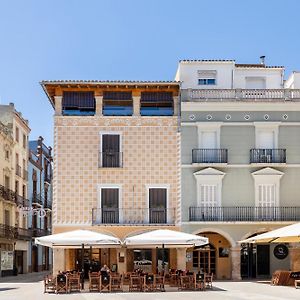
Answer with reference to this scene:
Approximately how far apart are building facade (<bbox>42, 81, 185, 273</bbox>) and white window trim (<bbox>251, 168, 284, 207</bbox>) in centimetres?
411

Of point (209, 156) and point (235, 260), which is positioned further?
point (209, 156)

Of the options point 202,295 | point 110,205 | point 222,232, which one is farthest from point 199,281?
point 110,205

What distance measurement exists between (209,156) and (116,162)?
4.91m

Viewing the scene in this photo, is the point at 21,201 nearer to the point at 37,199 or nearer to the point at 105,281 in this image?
the point at 37,199

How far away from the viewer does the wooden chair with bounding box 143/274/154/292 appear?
26.8m

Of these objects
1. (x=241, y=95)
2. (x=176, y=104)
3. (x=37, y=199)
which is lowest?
(x=37, y=199)

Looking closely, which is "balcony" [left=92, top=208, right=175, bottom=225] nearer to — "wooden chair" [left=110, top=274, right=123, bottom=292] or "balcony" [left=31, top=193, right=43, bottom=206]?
"wooden chair" [left=110, top=274, right=123, bottom=292]

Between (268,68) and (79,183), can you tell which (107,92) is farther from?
(268,68)

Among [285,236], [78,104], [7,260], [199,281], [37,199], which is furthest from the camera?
[37,199]

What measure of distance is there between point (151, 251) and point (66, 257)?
452cm

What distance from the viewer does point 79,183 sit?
34656 mm

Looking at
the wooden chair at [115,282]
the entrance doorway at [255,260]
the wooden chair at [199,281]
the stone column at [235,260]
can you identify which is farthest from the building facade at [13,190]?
the wooden chair at [199,281]

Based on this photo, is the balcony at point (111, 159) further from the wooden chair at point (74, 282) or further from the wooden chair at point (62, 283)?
the wooden chair at point (62, 283)

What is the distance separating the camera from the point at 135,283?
89.9 ft
